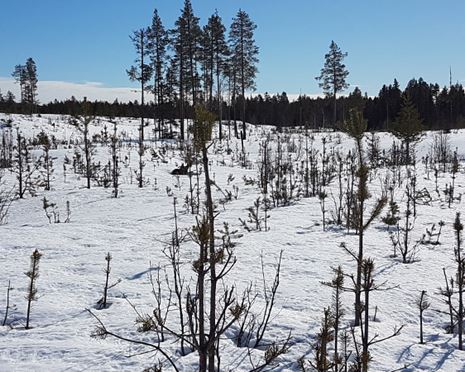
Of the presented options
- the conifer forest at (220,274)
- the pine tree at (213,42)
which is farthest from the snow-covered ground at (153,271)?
the pine tree at (213,42)

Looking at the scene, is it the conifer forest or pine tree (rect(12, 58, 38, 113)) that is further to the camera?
pine tree (rect(12, 58, 38, 113))

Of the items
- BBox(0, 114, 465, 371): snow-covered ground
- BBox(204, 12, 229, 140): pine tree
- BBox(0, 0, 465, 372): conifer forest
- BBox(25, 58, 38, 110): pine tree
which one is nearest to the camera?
BBox(0, 0, 465, 372): conifer forest

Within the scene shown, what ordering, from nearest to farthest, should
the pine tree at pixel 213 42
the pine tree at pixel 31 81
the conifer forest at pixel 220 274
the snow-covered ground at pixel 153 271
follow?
the conifer forest at pixel 220 274
the snow-covered ground at pixel 153 271
the pine tree at pixel 213 42
the pine tree at pixel 31 81

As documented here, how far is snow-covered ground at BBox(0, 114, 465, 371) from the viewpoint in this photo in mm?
3432

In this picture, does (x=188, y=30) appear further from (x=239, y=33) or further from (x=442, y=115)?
(x=442, y=115)

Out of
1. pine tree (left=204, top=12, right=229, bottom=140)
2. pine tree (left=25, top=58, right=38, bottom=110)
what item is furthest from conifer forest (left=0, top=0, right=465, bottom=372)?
pine tree (left=25, top=58, right=38, bottom=110)

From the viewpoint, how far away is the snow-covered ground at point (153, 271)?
3.43m

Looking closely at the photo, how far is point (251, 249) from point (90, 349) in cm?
383

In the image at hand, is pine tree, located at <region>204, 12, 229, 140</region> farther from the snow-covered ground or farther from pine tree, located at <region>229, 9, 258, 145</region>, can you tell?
the snow-covered ground

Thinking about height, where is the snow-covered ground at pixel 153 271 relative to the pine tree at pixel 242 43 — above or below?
below

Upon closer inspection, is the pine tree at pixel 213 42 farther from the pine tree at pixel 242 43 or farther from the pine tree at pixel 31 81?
the pine tree at pixel 31 81

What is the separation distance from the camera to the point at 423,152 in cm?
2733

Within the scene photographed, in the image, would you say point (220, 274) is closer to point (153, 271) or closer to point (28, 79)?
point (153, 271)

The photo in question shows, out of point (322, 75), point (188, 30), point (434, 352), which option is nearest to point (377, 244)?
point (434, 352)
